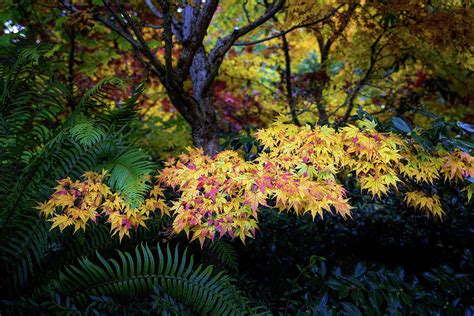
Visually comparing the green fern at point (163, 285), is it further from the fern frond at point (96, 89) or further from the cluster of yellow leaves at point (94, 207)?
the fern frond at point (96, 89)

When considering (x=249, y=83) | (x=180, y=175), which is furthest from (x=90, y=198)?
(x=249, y=83)

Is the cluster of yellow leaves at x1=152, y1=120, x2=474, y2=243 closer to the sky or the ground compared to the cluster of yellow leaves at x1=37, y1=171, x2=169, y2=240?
closer to the ground

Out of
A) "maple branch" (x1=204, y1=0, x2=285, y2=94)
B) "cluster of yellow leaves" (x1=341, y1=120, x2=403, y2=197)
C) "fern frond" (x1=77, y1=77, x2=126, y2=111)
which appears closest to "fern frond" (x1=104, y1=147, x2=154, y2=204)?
"fern frond" (x1=77, y1=77, x2=126, y2=111)

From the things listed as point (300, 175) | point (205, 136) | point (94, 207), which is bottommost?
point (300, 175)

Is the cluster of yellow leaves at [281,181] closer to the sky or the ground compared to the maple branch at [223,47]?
closer to the ground

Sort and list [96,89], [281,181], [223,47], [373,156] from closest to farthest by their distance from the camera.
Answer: [281,181]
[373,156]
[96,89]
[223,47]

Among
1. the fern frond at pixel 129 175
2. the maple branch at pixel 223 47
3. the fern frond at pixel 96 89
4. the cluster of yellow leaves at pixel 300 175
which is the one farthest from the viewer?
the maple branch at pixel 223 47

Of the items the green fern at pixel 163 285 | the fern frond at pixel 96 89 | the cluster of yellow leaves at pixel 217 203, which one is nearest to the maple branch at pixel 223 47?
the fern frond at pixel 96 89

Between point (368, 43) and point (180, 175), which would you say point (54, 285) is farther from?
point (368, 43)

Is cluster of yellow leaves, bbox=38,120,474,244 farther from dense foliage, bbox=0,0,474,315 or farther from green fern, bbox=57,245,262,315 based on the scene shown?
green fern, bbox=57,245,262,315

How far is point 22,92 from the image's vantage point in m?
2.86

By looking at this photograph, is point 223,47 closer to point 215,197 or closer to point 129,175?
point 129,175

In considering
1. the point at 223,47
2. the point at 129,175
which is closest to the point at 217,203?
the point at 129,175

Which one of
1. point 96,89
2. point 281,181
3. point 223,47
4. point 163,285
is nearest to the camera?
point 281,181
